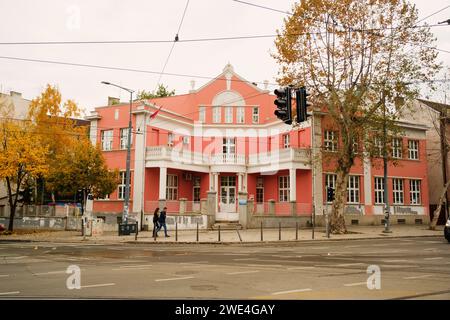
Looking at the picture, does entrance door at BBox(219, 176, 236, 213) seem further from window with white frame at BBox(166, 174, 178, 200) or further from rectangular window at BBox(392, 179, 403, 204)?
rectangular window at BBox(392, 179, 403, 204)

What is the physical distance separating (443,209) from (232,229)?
23389 millimetres

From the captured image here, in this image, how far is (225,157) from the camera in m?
36.4

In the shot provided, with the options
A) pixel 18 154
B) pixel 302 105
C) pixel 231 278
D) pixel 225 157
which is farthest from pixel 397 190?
pixel 231 278

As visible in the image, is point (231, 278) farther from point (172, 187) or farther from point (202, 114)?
point (202, 114)

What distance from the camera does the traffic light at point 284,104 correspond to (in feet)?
45.0

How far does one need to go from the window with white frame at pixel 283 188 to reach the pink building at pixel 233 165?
87mm

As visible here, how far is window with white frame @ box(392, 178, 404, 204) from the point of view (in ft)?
127

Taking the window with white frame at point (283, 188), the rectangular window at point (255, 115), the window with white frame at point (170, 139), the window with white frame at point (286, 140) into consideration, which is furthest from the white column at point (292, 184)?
the window with white frame at point (170, 139)

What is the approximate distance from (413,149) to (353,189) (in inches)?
346

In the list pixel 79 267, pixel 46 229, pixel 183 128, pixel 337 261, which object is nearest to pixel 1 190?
pixel 46 229

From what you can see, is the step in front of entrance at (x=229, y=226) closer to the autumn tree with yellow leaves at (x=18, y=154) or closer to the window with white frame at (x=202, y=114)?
the window with white frame at (x=202, y=114)

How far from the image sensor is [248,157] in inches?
1475
